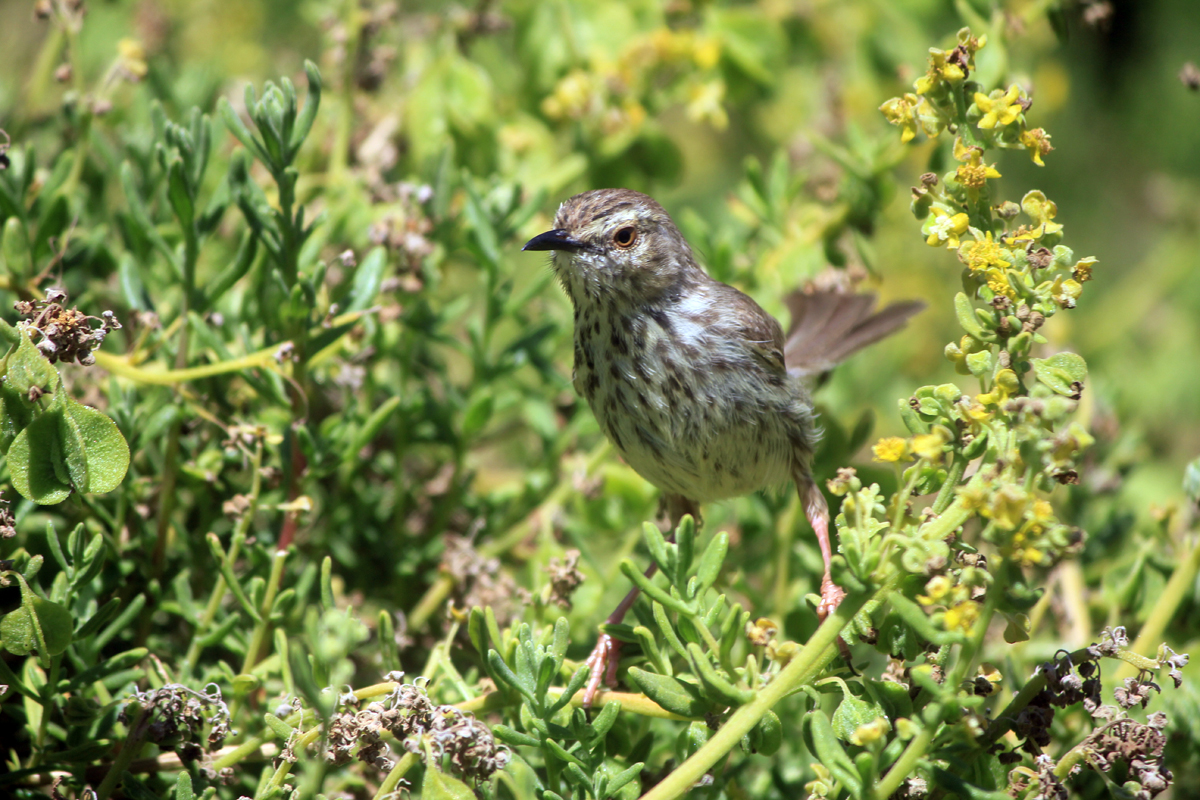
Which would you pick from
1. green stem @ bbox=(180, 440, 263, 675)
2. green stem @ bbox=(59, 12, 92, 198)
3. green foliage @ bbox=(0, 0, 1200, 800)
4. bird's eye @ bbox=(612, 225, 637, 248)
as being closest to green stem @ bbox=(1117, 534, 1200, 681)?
green foliage @ bbox=(0, 0, 1200, 800)

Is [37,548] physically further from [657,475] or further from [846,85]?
[846,85]

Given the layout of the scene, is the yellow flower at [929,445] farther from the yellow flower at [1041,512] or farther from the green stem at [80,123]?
the green stem at [80,123]

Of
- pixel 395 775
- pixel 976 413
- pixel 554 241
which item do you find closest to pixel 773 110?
pixel 554 241

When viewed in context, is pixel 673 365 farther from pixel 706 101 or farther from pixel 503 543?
pixel 706 101

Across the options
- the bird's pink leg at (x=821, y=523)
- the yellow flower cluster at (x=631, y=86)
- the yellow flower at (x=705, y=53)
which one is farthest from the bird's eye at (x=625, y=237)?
the bird's pink leg at (x=821, y=523)

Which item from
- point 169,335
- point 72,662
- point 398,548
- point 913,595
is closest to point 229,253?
point 169,335

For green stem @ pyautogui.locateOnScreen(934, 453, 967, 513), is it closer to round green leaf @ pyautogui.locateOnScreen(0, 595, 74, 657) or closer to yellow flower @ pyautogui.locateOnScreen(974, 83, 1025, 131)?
yellow flower @ pyautogui.locateOnScreen(974, 83, 1025, 131)
